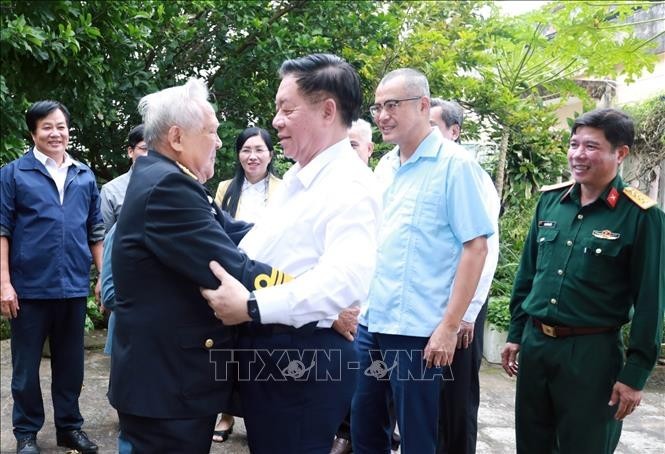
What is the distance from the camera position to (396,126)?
2629 millimetres

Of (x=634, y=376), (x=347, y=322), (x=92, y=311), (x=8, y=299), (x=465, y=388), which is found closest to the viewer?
(x=347, y=322)

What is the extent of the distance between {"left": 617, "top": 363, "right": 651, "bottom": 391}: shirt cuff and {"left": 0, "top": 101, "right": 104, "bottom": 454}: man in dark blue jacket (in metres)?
2.79

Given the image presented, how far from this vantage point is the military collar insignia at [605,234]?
7.70 ft

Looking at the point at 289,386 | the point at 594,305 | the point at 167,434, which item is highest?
the point at 594,305

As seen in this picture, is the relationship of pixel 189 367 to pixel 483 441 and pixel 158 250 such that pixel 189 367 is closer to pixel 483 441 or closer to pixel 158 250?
pixel 158 250

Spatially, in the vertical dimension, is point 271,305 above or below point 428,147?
below

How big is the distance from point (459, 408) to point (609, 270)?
3.38 feet

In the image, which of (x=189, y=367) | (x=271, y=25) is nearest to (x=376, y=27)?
(x=271, y=25)

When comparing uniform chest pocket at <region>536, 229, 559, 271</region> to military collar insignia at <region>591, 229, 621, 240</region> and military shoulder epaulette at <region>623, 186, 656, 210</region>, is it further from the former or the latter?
military shoulder epaulette at <region>623, 186, 656, 210</region>

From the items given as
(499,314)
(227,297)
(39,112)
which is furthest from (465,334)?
(499,314)

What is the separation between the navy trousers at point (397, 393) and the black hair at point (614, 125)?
1087mm

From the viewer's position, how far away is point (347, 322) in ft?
6.15

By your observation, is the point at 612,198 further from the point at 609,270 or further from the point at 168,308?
the point at 168,308

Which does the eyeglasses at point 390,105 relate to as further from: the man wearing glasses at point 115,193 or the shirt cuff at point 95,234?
the shirt cuff at point 95,234
